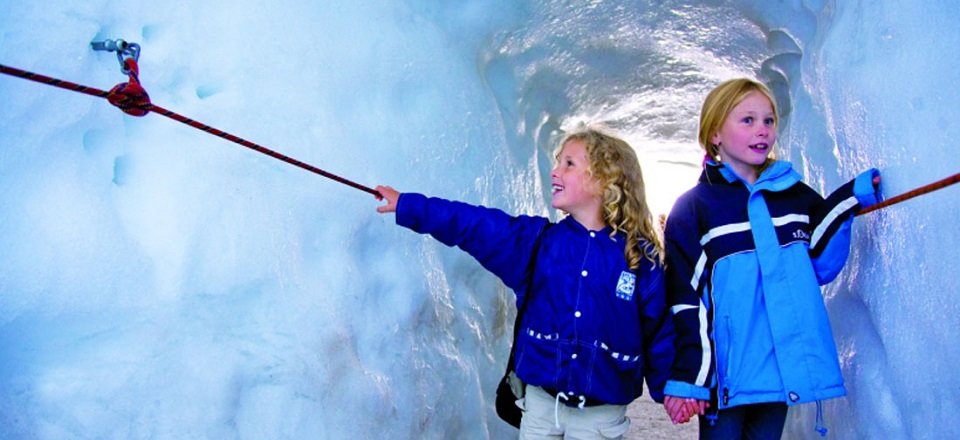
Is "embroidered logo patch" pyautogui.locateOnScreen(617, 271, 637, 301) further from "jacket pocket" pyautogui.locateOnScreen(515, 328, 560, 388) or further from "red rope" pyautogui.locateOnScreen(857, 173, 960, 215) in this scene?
"red rope" pyautogui.locateOnScreen(857, 173, 960, 215)

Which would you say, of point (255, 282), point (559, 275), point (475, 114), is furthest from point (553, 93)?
point (255, 282)

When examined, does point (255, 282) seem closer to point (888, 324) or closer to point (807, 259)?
point (807, 259)

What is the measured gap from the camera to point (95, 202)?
1495 millimetres

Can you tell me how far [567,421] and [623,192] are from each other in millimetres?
540

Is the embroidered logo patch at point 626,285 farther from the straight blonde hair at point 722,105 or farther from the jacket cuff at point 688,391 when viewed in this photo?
the straight blonde hair at point 722,105

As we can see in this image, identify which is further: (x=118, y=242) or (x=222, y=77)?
(x=222, y=77)

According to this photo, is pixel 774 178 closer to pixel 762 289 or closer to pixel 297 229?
pixel 762 289

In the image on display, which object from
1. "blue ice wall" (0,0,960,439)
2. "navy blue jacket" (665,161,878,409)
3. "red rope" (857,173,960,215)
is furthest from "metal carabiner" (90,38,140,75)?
"red rope" (857,173,960,215)

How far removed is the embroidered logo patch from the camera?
69.4 inches

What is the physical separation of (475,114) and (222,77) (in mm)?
1181

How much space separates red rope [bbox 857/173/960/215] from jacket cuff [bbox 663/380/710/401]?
0.48 m

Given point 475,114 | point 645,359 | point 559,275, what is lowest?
point 645,359

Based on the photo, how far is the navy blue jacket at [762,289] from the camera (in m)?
1.67

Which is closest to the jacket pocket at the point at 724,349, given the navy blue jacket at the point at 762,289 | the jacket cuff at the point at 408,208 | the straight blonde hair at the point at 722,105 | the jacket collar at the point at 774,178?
the navy blue jacket at the point at 762,289
